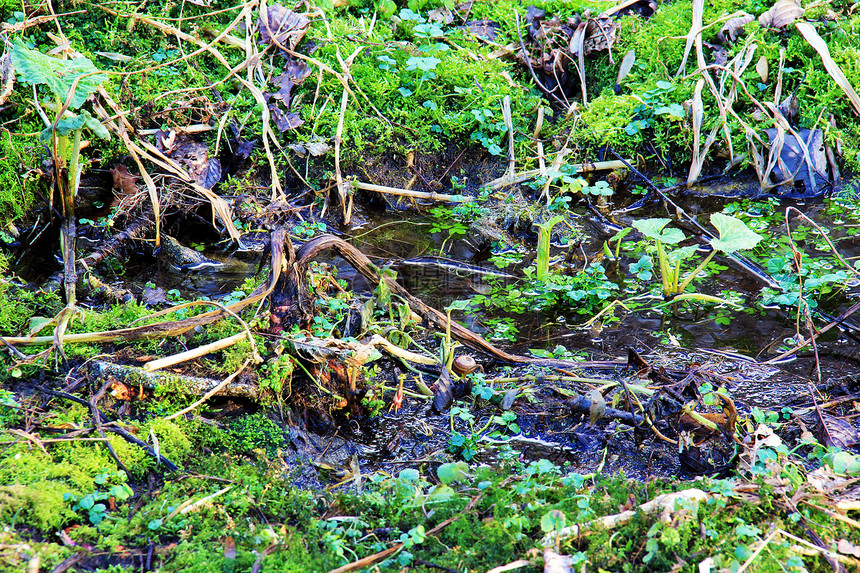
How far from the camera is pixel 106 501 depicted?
185cm

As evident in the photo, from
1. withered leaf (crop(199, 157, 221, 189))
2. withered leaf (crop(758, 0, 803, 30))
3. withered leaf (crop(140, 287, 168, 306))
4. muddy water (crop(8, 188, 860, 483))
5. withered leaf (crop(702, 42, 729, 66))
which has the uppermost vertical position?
withered leaf (crop(758, 0, 803, 30))

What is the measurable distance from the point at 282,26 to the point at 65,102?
1.98m

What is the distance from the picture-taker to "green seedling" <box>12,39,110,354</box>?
2.90 m

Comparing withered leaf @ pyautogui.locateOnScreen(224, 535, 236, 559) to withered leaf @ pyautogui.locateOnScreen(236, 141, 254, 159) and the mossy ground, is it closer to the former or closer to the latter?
the mossy ground

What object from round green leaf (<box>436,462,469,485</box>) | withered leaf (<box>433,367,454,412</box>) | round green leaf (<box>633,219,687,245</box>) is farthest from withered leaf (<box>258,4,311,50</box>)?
round green leaf (<box>436,462,469,485</box>)

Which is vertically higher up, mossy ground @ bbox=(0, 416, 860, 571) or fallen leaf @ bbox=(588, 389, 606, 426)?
mossy ground @ bbox=(0, 416, 860, 571)

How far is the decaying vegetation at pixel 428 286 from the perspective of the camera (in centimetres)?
180

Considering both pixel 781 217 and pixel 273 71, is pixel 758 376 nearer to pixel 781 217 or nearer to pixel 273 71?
pixel 781 217

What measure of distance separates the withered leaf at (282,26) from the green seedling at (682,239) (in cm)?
284

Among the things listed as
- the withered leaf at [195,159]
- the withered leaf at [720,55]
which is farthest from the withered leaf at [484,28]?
the withered leaf at [195,159]

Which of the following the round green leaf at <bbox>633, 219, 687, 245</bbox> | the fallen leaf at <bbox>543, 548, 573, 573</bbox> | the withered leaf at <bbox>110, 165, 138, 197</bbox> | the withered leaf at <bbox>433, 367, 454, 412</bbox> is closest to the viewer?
the fallen leaf at <bbox>543, 548, 573, 573</bbox>

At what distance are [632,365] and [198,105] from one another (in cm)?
330

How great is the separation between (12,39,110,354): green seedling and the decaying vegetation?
0.02m

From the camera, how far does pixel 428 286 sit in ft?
11.9
